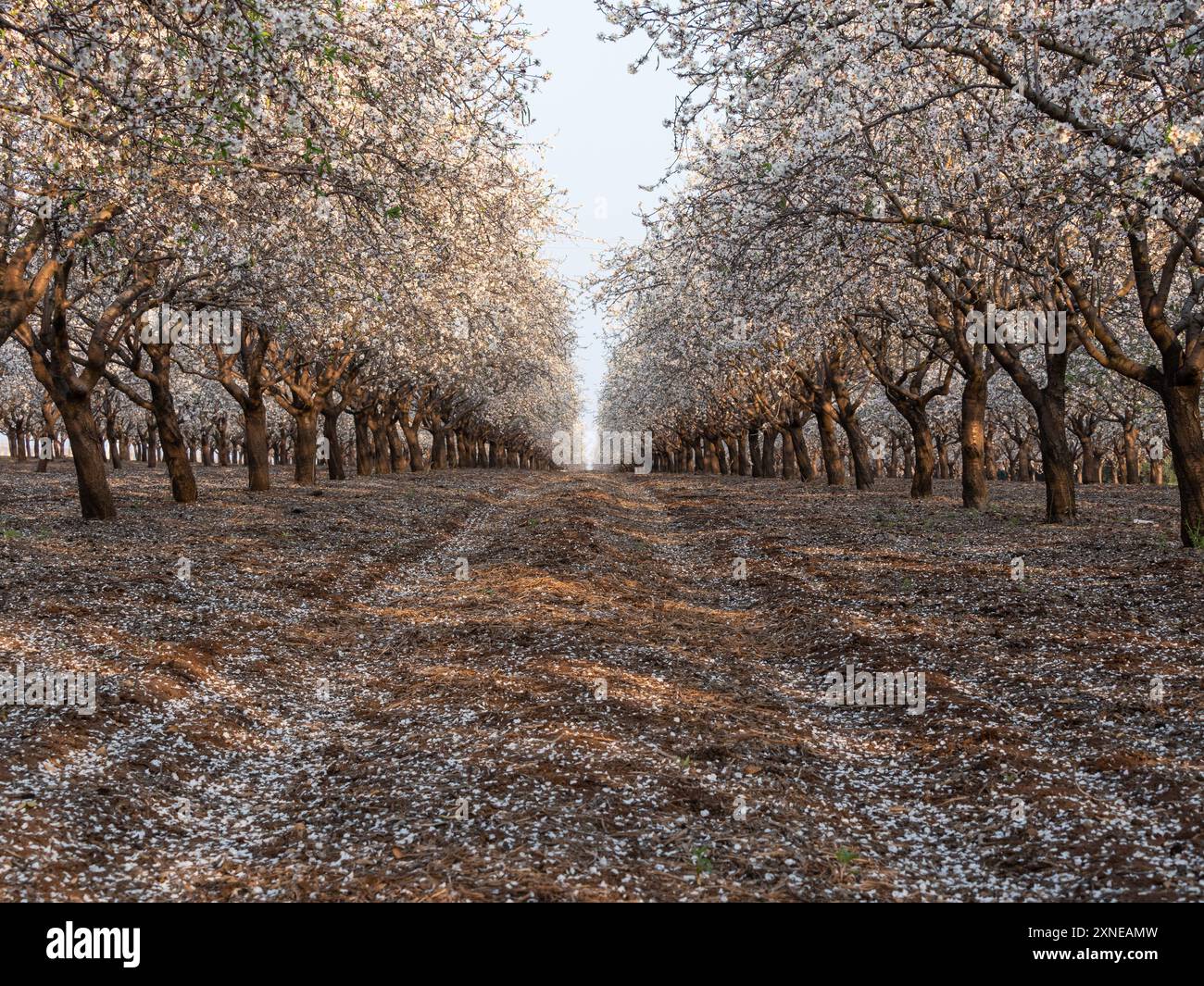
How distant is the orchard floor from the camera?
7.28 metres

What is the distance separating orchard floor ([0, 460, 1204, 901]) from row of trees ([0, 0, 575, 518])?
6.31 meters

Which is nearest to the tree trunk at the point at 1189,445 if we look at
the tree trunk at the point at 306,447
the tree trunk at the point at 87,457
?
the tree trunk at the point at 87,457

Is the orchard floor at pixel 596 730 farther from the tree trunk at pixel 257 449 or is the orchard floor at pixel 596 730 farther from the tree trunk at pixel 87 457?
the tree trunk at pixel 257 449

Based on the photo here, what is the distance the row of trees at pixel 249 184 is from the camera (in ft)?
38.0

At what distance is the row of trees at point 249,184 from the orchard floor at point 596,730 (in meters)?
6.31

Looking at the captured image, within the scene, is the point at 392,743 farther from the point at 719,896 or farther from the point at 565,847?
the point at 719,896

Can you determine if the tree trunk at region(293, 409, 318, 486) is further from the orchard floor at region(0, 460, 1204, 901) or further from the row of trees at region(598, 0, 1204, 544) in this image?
the orchard floor at region(0, 460, 1204, 901)

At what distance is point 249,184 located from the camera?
16406 millimetres

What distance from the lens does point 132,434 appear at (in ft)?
333

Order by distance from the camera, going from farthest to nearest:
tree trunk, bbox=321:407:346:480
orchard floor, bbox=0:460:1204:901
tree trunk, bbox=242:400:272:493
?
tree trunk, bbox=321:407:346:480 → tree trunk, bbox=242:400:272:493 → orchard floor, bbox=0:460:1204:901

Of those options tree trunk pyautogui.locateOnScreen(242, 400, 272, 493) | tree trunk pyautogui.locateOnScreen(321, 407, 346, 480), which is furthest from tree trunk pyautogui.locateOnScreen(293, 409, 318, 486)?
tree trunk pyautogui.locateOnScreen(321, 407, 346, 480)

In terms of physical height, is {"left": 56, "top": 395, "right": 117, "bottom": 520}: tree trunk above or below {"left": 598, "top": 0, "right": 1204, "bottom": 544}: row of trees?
below

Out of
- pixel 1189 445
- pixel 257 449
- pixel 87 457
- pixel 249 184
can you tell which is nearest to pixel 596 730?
pixel 249 184

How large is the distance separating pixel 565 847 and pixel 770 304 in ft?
61.4
